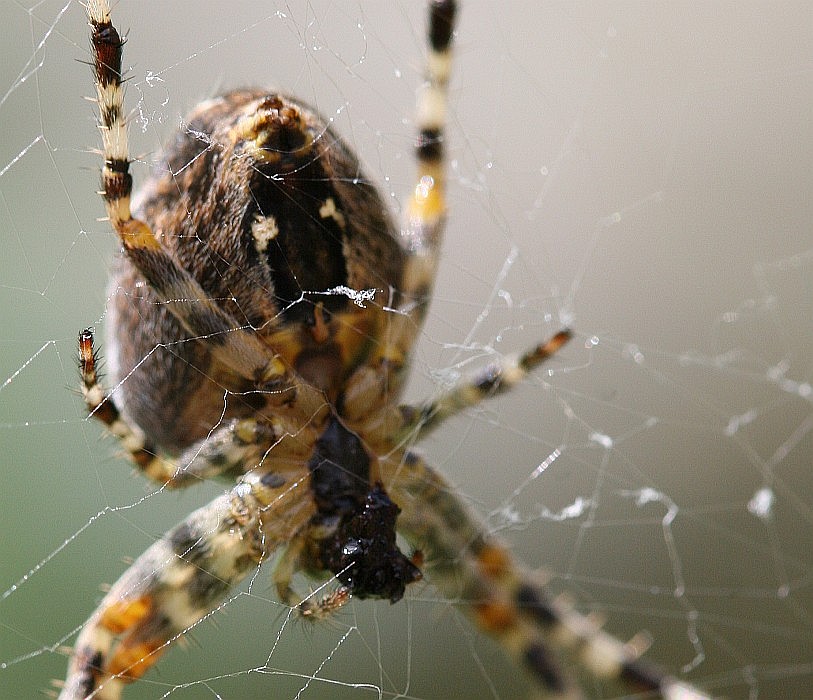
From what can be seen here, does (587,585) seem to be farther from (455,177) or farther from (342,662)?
(455,177)

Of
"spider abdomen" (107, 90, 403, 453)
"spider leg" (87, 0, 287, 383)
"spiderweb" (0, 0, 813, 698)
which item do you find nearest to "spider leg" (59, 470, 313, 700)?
"spider abdomen" (107, 90, 403, 453)

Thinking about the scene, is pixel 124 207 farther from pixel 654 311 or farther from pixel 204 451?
pixel 654 311

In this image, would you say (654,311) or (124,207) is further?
(654,311)

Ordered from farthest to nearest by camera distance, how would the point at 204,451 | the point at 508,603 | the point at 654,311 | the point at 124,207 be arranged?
the point at 654,311 → the point at 508,603 → the point at 204,451 → the point at 124,207

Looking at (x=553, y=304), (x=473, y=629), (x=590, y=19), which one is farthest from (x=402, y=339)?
(x=590, y=19)

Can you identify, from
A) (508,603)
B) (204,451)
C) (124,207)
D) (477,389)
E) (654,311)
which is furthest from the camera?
(654,311)

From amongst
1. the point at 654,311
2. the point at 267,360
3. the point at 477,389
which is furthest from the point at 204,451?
the point at 654,311

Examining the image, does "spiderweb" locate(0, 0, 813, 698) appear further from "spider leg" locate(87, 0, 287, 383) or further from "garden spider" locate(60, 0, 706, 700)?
"spider leg" locate(87, 0, 287, 383)
